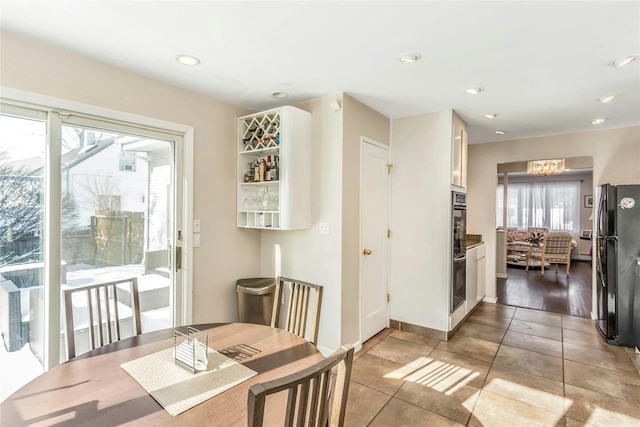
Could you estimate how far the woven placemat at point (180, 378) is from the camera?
1201 millimetres

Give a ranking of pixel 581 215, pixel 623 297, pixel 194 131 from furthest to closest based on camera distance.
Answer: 1. pixel 581 215
2. pixel 623 297
3. pixel 194 131

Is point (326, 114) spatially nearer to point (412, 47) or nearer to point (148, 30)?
point (412, 47)

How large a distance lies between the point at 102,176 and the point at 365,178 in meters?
2.30

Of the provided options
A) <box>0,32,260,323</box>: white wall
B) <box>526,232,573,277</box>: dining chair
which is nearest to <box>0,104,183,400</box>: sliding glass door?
<box>0,32,260,323</box>: white wall

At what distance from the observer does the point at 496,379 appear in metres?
2.68

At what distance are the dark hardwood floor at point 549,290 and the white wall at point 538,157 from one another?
67 cm

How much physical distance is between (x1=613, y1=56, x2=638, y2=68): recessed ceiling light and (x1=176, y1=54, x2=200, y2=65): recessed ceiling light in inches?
115

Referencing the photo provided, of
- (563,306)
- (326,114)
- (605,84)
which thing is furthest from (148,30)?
(563,306)

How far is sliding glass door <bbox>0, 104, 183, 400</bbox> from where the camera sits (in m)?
2.06

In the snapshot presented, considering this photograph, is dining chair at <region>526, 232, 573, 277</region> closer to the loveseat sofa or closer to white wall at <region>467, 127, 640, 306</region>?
the loveseat sofa

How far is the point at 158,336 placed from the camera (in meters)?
1.78

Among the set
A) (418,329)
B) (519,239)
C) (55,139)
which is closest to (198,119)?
(55,139)

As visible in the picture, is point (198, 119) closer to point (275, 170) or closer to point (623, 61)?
point (275, 170)

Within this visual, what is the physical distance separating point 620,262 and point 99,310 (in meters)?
4.56
